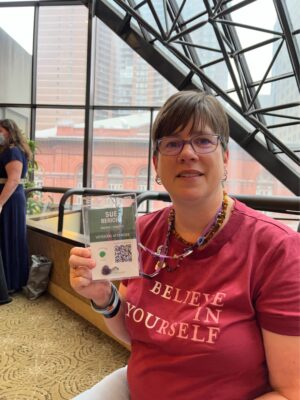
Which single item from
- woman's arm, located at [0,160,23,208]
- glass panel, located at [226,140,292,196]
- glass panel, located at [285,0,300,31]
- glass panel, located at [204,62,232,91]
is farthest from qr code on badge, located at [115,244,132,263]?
glass panel, located at [226,140,292,196]

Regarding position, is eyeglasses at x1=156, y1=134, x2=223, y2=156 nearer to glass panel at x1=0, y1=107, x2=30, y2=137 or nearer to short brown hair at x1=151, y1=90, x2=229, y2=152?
short brown hair at x1=151, y1=90, x2=229, y2=152

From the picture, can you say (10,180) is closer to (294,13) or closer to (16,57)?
(294,13)

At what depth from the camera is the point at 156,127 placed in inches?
36.8

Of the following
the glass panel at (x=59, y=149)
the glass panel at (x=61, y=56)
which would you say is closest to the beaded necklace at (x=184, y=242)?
the glass panel at (x=59, y=149)

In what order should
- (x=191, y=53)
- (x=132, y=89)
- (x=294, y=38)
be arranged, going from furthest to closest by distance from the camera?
(x=132, y=89) → (x=191, y=53) → (x=294, y=38)

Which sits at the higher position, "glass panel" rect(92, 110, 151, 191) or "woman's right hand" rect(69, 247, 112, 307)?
"glass panel" rect(92, 110, 151, 191)

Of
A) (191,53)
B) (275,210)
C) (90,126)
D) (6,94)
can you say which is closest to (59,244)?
(275,210)

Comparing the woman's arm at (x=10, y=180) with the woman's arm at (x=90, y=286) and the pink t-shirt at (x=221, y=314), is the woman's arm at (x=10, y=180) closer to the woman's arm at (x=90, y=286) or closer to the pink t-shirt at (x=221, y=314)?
the woman's arm at (x=90, y=286)

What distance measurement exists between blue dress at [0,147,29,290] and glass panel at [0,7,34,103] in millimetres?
4912

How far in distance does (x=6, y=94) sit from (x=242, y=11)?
211 inches

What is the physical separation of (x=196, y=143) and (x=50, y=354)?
1.88 metres

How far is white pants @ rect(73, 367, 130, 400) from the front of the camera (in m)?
0.97

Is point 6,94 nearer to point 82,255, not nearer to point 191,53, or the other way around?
point 191,53

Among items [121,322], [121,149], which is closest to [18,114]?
[121,149]
